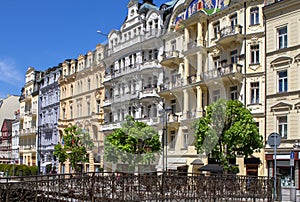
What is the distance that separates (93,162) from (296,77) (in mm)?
26886

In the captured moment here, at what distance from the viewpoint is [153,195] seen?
48.0ft

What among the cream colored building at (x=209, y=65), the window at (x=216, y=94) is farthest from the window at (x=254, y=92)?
the window at (x=216, y=94)

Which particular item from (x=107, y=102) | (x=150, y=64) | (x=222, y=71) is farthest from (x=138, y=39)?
(x=222, y=71)

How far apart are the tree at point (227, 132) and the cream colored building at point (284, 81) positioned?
9.76 ft

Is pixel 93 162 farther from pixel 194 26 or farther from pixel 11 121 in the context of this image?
pixel 11 121

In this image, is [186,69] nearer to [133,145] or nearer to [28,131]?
[133,145]

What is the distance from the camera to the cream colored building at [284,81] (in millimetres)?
28875

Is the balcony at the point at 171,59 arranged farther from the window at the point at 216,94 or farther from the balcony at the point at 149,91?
the window at the point at 216,94

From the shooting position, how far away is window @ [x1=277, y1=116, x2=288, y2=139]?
29562mm

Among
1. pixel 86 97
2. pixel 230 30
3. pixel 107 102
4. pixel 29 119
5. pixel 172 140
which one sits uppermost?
pixel 230 30

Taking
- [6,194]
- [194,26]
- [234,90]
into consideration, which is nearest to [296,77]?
[234,90]

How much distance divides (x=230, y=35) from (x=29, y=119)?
157 ft

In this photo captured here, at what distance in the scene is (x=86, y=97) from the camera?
5388cm

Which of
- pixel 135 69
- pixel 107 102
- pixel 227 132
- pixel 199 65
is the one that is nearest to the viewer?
pixel 227 132
